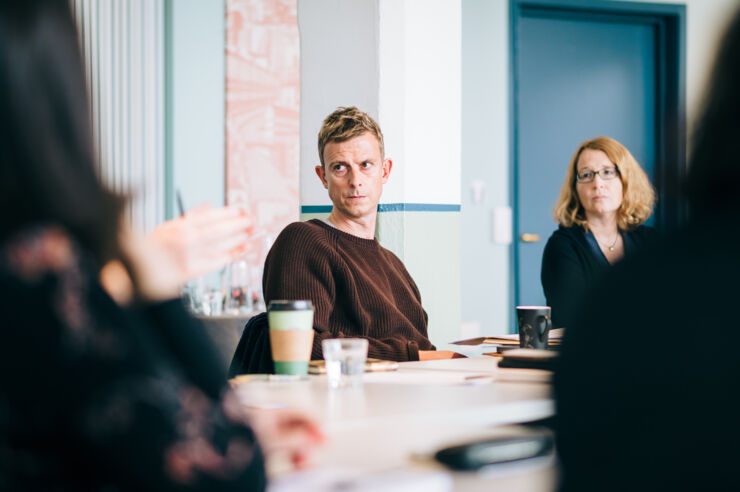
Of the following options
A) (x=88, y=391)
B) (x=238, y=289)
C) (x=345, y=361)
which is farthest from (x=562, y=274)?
(x=88, y=391)

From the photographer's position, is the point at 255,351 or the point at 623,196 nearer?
the point at 255,351

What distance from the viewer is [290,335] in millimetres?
1397

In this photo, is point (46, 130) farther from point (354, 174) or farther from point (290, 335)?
point (354, 174)

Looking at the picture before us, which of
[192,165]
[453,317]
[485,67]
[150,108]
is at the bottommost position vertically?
[453,317]

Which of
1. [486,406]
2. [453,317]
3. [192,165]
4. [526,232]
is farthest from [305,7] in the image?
[486,406]

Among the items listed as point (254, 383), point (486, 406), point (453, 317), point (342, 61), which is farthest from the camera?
point (453, 317)

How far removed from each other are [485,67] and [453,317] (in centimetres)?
153

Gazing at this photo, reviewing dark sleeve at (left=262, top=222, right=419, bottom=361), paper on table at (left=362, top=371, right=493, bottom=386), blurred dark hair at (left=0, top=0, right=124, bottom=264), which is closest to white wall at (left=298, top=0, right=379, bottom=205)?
dark sleeve at (left=262, top=222, right=419, bottom=361)

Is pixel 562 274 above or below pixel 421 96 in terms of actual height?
below

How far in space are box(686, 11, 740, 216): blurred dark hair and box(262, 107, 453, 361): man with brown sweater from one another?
4.10 feet

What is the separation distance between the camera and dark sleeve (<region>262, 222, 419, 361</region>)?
1.84 metres

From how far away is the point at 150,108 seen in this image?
3.92m

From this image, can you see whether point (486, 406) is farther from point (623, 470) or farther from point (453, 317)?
point (453, 317)

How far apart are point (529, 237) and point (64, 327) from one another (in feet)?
12.7
